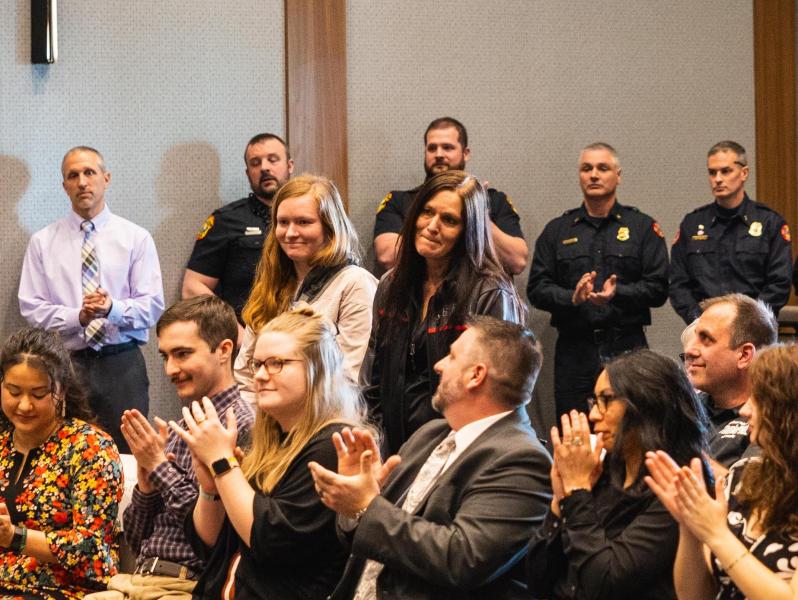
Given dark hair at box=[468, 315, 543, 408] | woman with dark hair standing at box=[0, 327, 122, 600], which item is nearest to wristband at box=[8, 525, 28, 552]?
woman with dark hair standing at box=[0, 327, 122, 600]

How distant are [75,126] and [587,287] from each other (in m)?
2.48

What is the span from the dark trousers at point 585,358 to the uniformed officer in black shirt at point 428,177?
1.50 ft

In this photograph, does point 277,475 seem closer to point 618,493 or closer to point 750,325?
point 618,493

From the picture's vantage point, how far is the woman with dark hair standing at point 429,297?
3379 millimetres

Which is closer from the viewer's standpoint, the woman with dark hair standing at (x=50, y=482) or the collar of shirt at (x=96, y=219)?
the woman with dark hair standing at (x=50, y=482)

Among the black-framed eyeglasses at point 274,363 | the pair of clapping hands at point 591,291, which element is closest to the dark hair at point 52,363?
the black-framed eyeglasses at point 274,363

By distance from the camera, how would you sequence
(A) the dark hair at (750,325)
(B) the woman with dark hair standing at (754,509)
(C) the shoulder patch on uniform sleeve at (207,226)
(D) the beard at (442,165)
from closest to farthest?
(B) the woman with dark hair standing at (754,509), (A) the dark hair at (750,325), (D) the beard at (442,165), (C) the shoulder patch on uniform sleeve at (207,226)

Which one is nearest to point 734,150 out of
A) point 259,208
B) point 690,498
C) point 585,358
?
point 585,358

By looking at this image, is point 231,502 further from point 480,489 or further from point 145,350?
point 145,350

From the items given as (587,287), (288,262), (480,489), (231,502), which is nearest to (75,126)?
(288,262)

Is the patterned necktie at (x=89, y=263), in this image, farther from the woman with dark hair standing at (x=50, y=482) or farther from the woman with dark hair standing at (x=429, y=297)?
the woman with dark hair standing at (x=429, y=297)

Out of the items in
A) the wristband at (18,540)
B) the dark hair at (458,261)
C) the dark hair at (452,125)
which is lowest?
the wristband at (18,540)

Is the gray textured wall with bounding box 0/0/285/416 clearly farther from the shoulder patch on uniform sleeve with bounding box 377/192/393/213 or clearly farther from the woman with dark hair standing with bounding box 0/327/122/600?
the woman with dark hair standing with bounding box 0/327/122/600

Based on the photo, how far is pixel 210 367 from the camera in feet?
10.3
